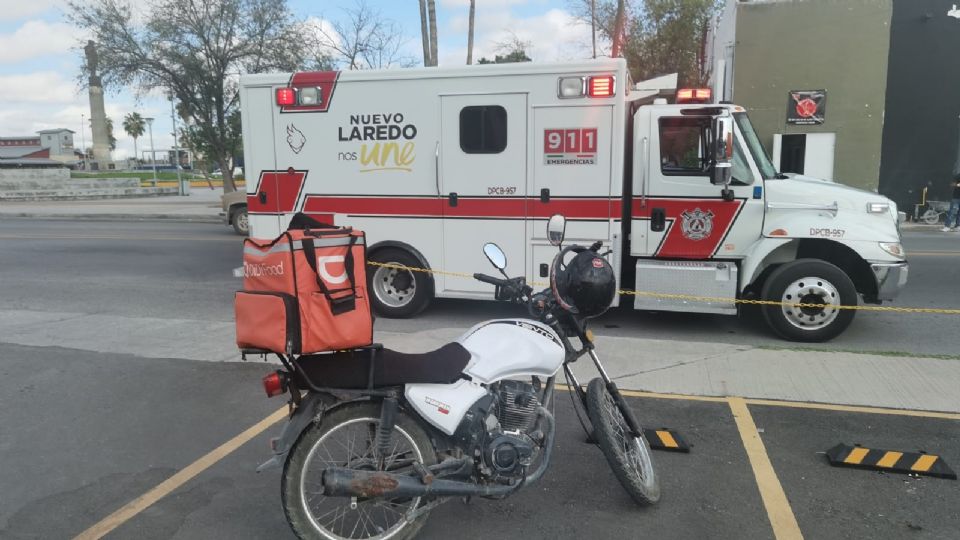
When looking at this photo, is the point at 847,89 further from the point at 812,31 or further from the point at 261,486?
the point at 261,486

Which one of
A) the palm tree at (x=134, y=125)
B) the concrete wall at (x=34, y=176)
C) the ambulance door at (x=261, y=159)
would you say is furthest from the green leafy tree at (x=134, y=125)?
the ambulance door at (x=261, y=159)

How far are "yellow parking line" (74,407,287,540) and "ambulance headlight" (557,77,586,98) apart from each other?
4.35m

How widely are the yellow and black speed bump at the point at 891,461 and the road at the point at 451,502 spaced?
0.19ft

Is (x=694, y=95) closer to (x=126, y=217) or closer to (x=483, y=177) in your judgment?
(x=483, y=177)

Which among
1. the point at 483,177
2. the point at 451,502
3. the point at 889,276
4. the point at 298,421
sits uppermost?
the point at 483,177

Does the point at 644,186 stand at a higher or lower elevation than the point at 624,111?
lower

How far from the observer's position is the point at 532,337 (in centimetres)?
335

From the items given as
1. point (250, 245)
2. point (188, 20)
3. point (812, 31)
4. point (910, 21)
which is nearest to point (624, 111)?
point (250, 245)

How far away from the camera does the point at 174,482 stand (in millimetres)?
3996

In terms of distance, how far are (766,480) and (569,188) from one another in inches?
162

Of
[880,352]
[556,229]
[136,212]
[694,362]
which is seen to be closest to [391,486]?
[556,229]

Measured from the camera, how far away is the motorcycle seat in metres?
3.14

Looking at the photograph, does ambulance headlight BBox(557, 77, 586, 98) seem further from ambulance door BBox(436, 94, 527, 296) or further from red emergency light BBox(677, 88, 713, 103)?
red emergency light BBox(677, 88, 713, 103)

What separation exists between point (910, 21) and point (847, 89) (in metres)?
2.79
